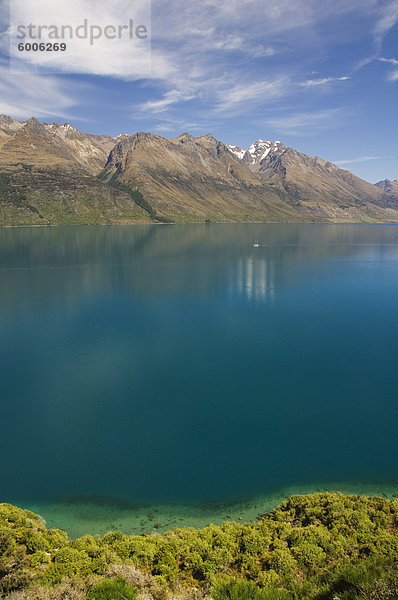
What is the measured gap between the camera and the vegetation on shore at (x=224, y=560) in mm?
19766

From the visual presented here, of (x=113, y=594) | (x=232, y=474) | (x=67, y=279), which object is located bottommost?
(x=232, y=474)

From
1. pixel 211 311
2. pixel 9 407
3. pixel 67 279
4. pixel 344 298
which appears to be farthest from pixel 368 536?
pixel 67 279

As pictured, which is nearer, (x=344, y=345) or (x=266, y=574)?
(x=266, y=574)

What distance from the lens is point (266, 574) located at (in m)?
22.1

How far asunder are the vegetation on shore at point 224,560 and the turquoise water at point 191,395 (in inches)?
364

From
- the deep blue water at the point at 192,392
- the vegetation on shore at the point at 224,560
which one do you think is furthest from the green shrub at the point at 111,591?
the deep blue water at the point at 192,392

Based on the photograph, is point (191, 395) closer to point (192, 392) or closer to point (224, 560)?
point (192, 392)

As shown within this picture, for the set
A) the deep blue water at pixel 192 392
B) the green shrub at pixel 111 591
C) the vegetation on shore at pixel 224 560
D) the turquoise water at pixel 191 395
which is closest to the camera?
the green shrub at pixel 111 591

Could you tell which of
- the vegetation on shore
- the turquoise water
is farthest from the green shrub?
the turquoise water

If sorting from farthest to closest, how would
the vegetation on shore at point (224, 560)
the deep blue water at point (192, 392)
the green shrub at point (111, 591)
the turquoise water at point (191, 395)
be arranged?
the deep blue water at point (192, 392)
the turquoise water at point (191, 395)
the vegetation on shore at point (224, 560)
the green shrub at point (111, 591)

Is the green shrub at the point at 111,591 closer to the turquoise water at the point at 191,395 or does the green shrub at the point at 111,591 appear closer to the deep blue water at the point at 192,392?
the turquoise water at the point at 191,395

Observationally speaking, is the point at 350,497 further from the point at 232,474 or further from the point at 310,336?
the point at 310,336

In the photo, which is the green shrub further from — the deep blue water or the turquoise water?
the deep blue water

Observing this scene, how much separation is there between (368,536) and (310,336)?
57.3m
